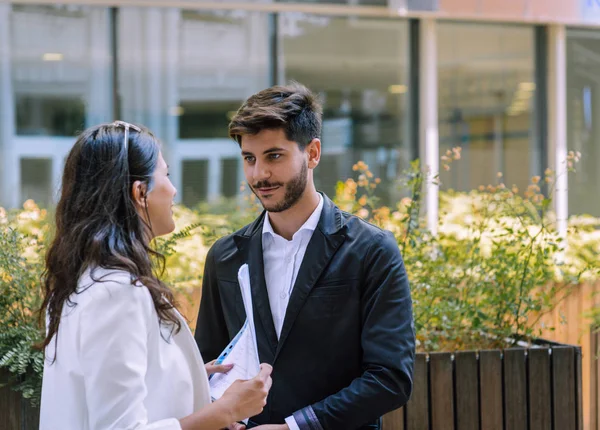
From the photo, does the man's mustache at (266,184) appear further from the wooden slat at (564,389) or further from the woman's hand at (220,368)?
the wooden slat at (564,389)

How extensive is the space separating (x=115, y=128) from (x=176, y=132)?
264 inches

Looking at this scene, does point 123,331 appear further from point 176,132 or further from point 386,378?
point 176,132

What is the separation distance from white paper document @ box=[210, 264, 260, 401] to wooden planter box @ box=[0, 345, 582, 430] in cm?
152

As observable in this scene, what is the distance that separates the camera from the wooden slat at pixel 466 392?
3965 mm

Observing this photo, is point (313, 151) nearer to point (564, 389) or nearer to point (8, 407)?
point (8, 407)

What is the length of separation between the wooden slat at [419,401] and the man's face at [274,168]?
4.86 feet

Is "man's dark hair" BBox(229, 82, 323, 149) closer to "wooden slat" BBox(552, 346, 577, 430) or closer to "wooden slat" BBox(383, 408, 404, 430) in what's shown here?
"wooden slat" BBox(383, 408, 404, 430)

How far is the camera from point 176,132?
349 inches

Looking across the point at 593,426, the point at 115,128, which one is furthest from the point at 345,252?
the point at 593,426

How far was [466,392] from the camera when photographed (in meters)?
3.98

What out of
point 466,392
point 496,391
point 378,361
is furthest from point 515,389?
point 378,361

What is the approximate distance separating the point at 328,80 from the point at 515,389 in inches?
225

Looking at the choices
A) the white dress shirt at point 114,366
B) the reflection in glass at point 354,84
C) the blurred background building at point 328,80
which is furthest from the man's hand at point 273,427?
the reflection in glass at point 354,84

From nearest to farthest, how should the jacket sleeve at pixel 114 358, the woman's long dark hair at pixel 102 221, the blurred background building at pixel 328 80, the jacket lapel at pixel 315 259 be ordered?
the jacket sleeve at pixel 114 358 < the woman's long dark hair at pixel 102 221 < the jacket lapel at pixel 315 259 < the blurred background building at pixel 328 80
